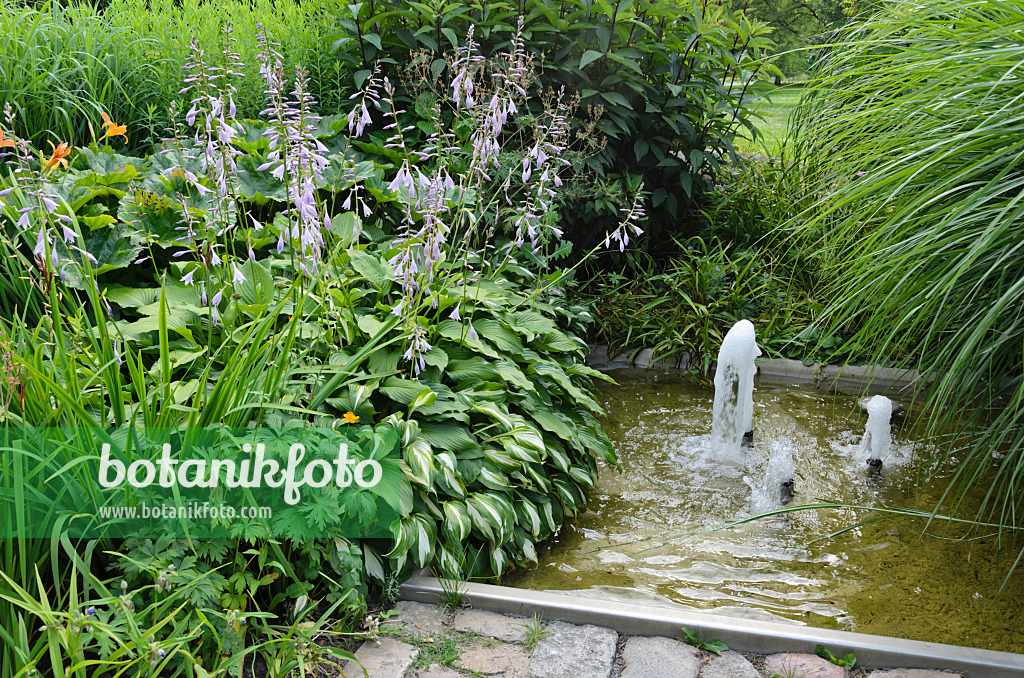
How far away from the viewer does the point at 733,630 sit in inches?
84.0

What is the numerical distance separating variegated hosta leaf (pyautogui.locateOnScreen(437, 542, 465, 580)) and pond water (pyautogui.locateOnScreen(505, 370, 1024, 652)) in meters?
0.31

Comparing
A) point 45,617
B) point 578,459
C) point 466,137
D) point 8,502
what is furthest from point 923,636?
point 466,137

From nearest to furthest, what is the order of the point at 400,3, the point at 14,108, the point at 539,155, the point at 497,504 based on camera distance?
the point at 497,504, the point at 539,155, the point at 14,108, the point at 400,3

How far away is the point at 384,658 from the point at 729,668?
96 cm

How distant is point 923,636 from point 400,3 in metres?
4.05

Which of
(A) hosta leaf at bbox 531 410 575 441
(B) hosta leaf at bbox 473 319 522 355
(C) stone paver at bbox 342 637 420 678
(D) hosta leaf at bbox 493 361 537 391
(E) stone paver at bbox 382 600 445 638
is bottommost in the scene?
(C) stone paver at bbox 342 637 420 678

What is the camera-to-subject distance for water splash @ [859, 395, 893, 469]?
11.0 feet

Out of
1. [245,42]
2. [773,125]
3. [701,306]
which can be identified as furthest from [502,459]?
[773,125]

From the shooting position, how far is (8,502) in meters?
1.71

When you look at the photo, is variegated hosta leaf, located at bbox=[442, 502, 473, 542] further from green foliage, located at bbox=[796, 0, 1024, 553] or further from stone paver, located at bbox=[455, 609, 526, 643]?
green foliage, located at bbox=[796, 0, 1024, 553]

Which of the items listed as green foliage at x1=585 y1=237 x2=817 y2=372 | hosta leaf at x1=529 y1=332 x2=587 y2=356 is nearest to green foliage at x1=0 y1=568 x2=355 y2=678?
hosta leaf at x1=529 y1=332 x2=587 y2=356

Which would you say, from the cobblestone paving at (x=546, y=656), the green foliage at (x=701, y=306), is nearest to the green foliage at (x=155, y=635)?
the cobblestone paving at (x=546, y=656)

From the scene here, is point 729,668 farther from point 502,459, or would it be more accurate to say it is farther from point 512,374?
point 512,374

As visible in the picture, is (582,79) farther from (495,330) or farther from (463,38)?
(495,330)
